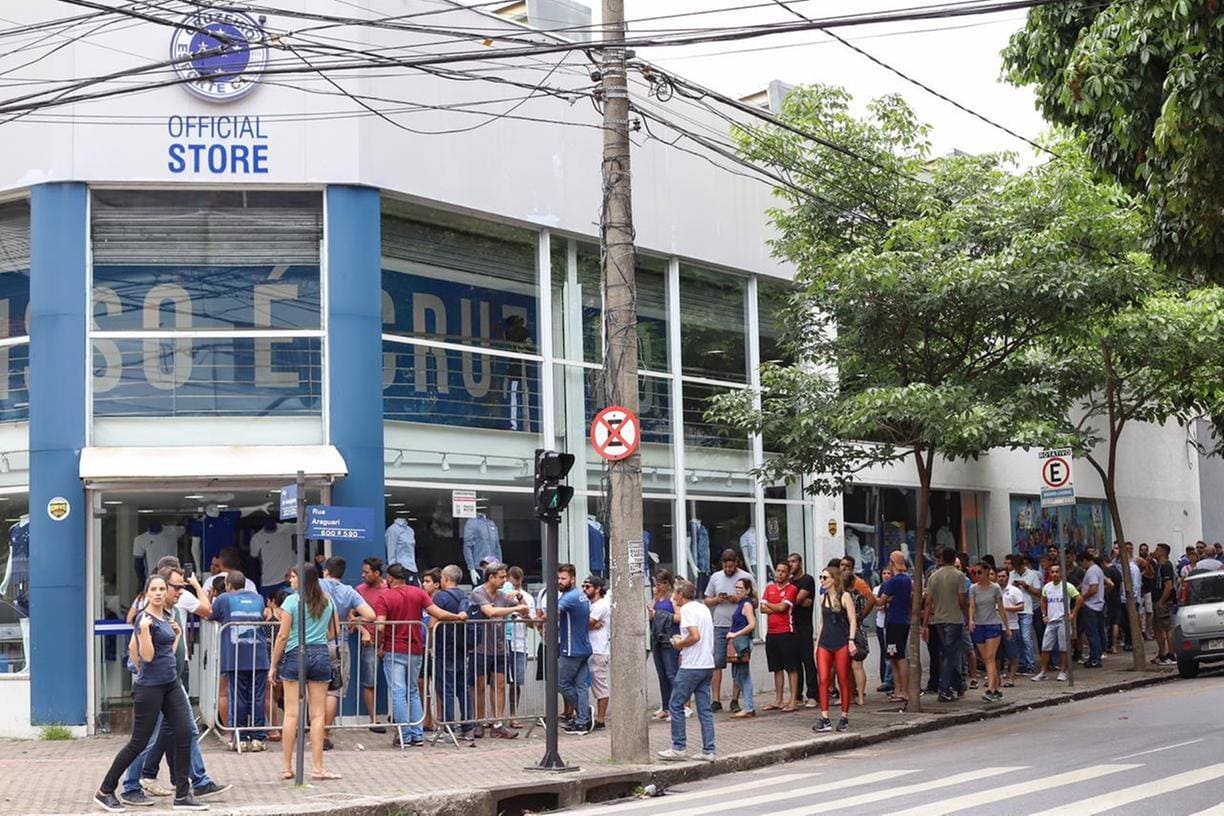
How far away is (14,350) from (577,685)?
24.5ft

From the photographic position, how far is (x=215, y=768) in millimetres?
14086

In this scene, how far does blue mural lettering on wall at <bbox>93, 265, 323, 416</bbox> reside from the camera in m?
17.2

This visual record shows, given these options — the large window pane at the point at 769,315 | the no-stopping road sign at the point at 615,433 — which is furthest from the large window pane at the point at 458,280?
the large window pane at the point at 769,315

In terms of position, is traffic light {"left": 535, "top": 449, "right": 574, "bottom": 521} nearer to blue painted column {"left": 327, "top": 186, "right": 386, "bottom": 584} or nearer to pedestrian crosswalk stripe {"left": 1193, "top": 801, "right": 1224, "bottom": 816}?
blue painted column {"left": 327, "top": 186, "right": 386, "bottom": 584}

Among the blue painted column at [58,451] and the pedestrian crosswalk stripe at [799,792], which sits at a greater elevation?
the blue painted column at [58,451]

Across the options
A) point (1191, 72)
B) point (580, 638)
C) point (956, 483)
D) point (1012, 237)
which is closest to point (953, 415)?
point (1012, 237)

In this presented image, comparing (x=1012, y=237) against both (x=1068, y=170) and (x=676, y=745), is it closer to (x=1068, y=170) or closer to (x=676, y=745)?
(x=1068, y=170)

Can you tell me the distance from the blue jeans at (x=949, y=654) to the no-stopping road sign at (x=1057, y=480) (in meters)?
2.66

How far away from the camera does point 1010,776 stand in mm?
12641

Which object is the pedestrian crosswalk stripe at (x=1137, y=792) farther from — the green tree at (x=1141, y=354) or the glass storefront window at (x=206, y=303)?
the glass storefront window at (x=206, y=303)

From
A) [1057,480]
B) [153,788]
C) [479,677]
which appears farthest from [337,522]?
[1057,480]

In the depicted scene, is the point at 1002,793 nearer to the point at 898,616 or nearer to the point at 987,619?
the point at 898,616

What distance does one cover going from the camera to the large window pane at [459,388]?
1825 centimetres

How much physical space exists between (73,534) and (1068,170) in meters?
12.0
